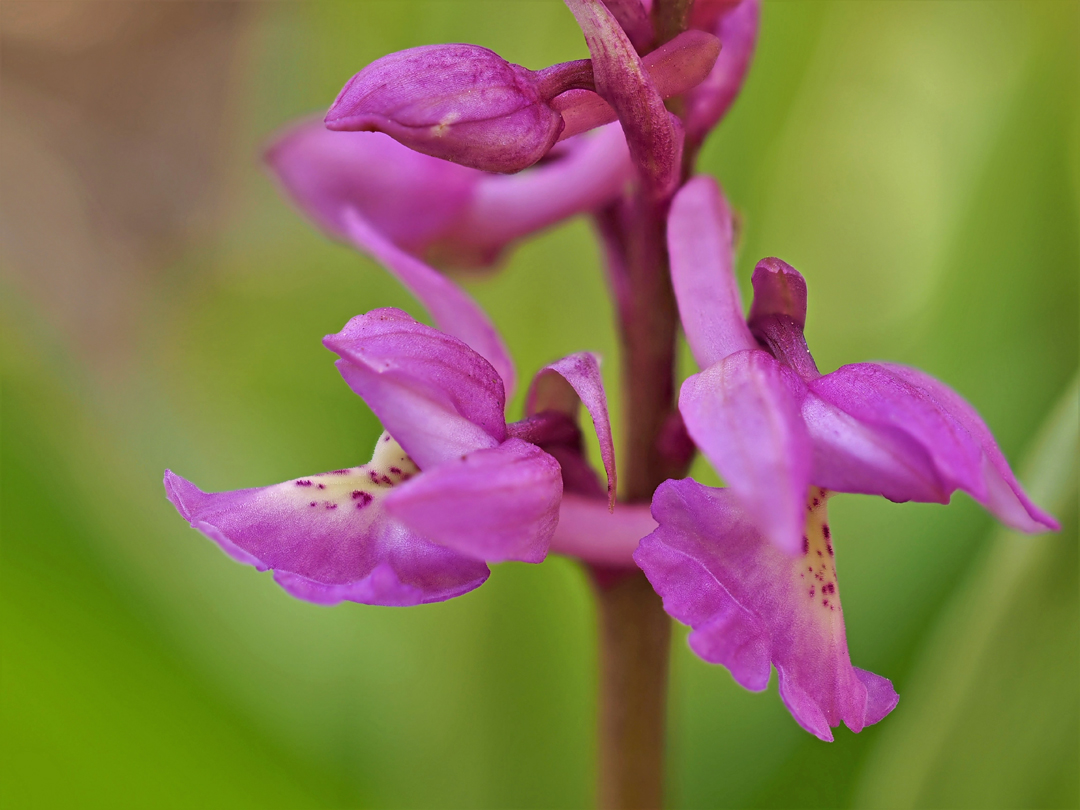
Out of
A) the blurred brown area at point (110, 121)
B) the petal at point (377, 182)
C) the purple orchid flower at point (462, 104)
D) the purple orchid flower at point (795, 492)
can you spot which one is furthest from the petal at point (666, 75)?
the blurred brown area at point (110, 121)

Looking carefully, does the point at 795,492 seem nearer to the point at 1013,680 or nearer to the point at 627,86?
the point at 627,86

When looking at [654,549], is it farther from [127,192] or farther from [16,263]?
[127,192]

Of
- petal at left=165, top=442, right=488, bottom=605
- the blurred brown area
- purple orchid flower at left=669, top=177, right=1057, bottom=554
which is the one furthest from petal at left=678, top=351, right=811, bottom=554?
the blurred brown area

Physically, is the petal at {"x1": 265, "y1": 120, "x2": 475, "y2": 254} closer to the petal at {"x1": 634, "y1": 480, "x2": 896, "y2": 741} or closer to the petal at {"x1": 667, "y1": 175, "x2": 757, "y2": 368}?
the petal at {"x1": 667, "y1": 175, "x2": 757, "y2": 368}

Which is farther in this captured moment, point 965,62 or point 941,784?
point 965,62

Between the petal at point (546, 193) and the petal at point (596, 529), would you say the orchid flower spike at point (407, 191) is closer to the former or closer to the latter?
the petal at point (546, 193)

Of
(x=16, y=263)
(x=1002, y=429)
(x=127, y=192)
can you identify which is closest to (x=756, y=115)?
(x=1002, y=429)
